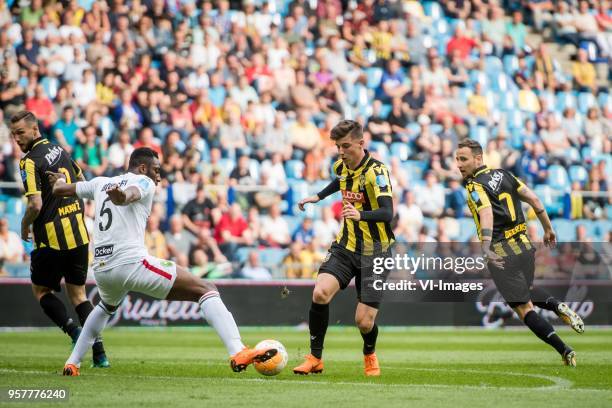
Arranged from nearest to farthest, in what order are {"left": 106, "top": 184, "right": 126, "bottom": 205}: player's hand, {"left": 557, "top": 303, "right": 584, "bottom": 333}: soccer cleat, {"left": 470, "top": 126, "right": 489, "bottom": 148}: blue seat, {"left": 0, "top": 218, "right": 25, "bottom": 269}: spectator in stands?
{"left": 106, "top": 184, "right": 126, "bottom": 205}: player's hand < {"left": 557, "top": 303, "right": 584, "bottom": 333}: soccer cleat < {"left": 0, "top": 218, "right": 25, "bottom": 269}: spectator in stands < {"left": 470, "top": 126, "right": 489, "bottom": 148}: blue seat

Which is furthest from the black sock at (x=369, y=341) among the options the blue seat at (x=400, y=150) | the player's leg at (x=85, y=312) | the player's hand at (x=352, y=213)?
the blue seat at (x=400, y=150)

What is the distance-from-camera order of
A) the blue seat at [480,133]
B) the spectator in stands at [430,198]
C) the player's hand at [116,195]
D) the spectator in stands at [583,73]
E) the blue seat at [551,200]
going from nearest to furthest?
the player's hand at [116,195], the spectator in stands at [430,198], the blue seat at [551,200], the blue seat at [480,133], the spectator in stands at [583,73]

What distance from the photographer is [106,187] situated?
913cm

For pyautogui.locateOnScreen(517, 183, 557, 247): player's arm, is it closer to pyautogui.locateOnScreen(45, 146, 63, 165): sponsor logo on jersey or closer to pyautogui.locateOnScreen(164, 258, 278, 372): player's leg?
pyautogui.locateOnScreen(164, 258, 278, 372): player's leg

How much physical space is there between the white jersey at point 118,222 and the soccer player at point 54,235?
1712 mm

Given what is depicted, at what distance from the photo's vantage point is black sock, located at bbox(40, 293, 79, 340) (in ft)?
35.5

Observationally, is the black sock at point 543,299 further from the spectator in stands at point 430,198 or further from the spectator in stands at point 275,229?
the spectator in stands at point 430,198

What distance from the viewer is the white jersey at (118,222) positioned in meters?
9.02

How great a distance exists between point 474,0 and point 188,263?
39.1ft

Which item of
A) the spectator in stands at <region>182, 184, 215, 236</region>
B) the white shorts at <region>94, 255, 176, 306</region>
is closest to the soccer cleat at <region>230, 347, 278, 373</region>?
the white shorts at <region>94, 255, 176, 306</region>

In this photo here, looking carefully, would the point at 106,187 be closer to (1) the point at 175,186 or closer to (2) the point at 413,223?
(1) the point at 175,186

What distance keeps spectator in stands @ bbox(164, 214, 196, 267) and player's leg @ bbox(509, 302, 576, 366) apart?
8.35 m

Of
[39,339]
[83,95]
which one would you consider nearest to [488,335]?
[39,339]

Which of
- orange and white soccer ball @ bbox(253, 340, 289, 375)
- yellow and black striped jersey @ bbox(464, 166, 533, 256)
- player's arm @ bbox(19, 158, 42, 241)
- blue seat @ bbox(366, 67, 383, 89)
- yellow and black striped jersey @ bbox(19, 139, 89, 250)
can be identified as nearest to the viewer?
orange and white soccer ball @ bbox(253, 340, 289, 375)
